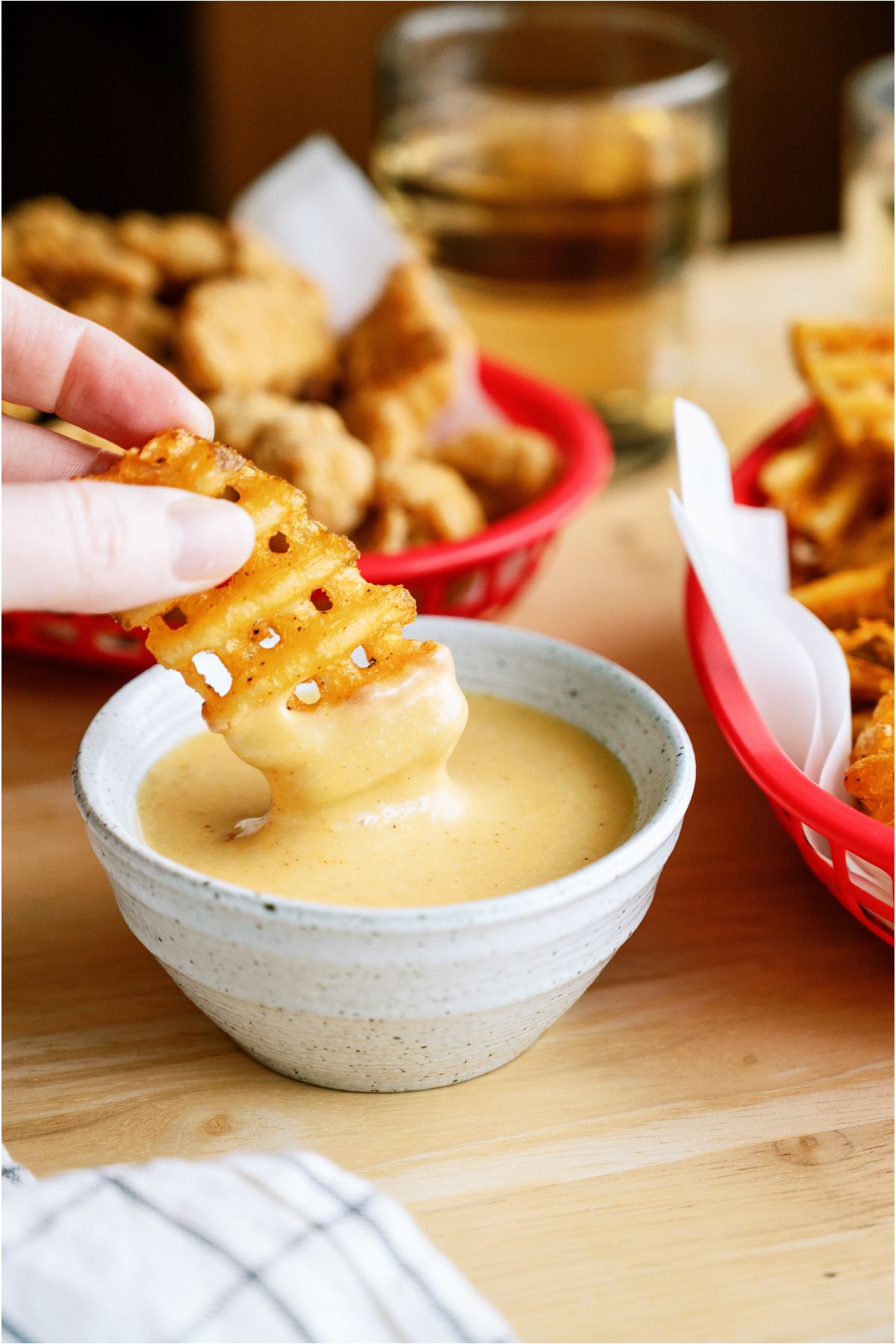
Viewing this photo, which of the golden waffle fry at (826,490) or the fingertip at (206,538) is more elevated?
the fingertip at (206,538)

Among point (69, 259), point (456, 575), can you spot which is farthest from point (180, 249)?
point (456, 575)

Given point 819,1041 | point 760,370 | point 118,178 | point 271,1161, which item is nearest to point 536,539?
point 819,1041

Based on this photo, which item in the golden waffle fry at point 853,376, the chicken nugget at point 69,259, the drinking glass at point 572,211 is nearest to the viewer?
the golden waffle fry at point 853,376

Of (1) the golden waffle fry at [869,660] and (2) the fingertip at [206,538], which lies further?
(1) the golden waffle fry at [869,660]

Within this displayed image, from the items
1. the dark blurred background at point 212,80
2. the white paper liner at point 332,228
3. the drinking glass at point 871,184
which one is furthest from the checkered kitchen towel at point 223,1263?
the dark blurred background at point 212,80

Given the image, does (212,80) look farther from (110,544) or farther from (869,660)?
(110,544)

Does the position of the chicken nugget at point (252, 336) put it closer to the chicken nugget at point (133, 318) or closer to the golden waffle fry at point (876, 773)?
the chicken nugget at point (133, 318)

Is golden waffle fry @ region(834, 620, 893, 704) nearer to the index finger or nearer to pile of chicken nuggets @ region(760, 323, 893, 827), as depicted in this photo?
pile of chicken nuggets @ region(760, 323, 893, 827)
